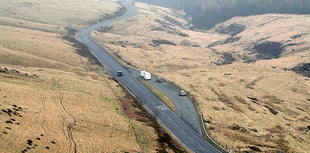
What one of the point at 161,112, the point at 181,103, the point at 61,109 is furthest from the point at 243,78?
the point at 61,109

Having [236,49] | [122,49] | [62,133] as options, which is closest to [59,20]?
[122,49]

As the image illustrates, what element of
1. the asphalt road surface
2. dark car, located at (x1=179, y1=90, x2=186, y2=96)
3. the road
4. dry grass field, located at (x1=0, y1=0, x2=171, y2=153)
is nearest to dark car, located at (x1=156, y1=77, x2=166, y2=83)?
the asphalt road surface

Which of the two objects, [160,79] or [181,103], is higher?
[160,79]

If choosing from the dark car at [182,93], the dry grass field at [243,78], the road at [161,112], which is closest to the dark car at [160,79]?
the dry grass field at [243,78]

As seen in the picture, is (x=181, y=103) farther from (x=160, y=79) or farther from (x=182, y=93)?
(x=160, y=79)

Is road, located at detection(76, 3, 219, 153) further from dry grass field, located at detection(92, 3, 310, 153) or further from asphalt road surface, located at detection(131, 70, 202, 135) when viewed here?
dry grass field, located at detection(92, 3, 310, 153)

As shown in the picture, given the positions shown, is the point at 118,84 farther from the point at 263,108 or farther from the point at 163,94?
the point at 263,108
